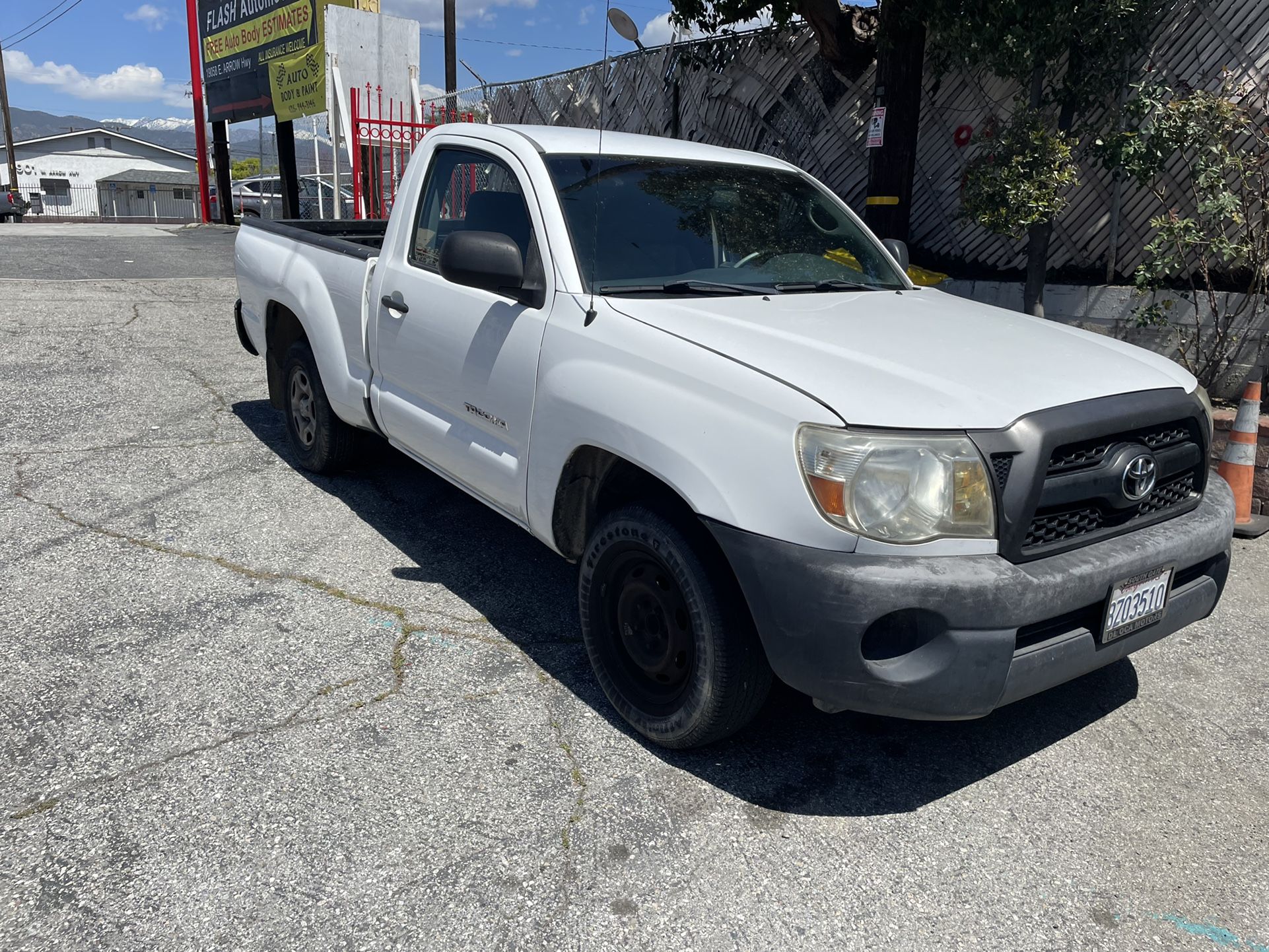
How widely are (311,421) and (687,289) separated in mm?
2872

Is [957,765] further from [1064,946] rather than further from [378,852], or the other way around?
[378,852]

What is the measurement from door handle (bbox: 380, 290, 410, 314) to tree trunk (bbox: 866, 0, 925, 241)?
4.64 meters

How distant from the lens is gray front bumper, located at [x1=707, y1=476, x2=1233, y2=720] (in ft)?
8.23

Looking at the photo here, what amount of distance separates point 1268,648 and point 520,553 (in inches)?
127

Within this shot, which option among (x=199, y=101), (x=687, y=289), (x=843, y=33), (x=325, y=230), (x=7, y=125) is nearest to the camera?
(x=687, y=289)

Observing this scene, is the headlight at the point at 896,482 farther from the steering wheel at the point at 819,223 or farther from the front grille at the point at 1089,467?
the steering wheel at the point at 819,223

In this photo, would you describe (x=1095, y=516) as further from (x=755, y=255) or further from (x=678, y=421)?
(x=755, y=255)

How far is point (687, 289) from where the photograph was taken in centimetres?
353

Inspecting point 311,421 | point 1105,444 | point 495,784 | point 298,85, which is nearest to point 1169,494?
point 1105,444

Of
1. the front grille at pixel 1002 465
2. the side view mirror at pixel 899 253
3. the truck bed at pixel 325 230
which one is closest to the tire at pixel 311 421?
the truck bed at pixel 325 230

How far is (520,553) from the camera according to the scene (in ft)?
15.4

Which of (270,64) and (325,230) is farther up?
(270,64)

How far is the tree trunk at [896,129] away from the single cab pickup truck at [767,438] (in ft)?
11.7

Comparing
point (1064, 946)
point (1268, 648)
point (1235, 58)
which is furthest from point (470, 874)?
point (1235, 58)
